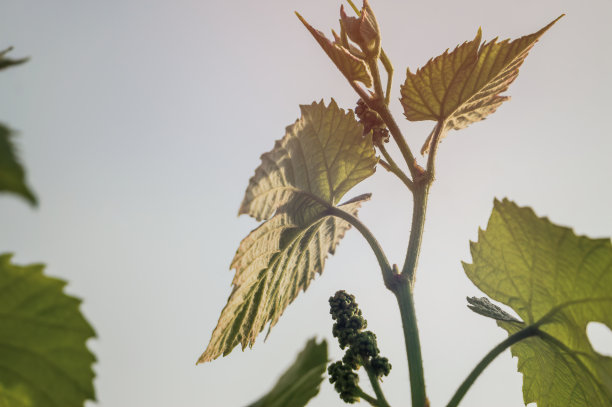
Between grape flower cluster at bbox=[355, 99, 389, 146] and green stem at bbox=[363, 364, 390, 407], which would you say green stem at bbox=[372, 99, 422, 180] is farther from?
green stem at bbox=[363, 364, 390, 407]

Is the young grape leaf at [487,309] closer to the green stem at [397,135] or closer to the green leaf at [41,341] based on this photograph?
the green stem at [397,135]

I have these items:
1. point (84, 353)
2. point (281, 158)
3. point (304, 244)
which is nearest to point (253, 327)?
point (304, 244)

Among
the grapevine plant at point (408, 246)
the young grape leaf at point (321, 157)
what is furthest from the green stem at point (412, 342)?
the young grape leaf at point (321, 157)

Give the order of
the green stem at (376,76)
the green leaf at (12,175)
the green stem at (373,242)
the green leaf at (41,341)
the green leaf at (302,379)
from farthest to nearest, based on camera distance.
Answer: the green stem at (376,76) < the green stem at (373,242) < the green leaf at (302,379) < the green leaf at (41,341) < the green leaf at (12,175)

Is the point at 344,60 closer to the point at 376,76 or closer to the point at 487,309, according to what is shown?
the point at 376,76

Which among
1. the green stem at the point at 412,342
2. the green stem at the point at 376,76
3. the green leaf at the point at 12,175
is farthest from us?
the green stem at the point at 376,76

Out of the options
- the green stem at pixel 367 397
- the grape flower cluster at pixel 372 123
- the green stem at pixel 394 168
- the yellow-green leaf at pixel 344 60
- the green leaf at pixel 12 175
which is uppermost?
the yellow-green leaf at pixel 344 60

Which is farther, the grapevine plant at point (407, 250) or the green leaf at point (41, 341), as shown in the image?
the grapevine plant at point (407, 250)
